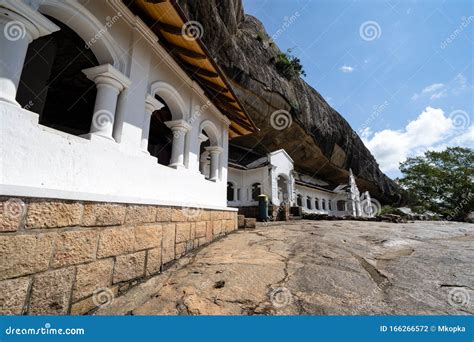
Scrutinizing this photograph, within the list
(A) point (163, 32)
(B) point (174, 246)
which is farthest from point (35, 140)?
(A) point (163, 32)

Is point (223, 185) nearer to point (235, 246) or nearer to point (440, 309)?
point (235, 246)

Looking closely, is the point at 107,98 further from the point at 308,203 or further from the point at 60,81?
the point at 308,203

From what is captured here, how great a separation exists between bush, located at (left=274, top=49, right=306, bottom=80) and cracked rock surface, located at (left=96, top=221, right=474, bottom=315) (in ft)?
59.6

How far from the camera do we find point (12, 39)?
204 cm

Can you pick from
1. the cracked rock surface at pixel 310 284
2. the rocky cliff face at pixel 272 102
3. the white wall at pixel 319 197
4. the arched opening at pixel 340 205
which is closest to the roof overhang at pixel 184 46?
the cracked rock surface at pixel 310 284

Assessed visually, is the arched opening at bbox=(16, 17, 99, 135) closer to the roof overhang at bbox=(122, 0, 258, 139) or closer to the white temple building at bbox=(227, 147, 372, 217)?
the roof overhang at bbox=(122, 0, 258, 139)

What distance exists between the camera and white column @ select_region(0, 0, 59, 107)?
1.98 m

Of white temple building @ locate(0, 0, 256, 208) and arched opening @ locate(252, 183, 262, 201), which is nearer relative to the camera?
white temple building @ locate(0, 0, 256, 208)

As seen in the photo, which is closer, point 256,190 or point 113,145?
point 113,145

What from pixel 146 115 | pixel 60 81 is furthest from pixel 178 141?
pixel 60 81

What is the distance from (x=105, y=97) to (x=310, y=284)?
357cm

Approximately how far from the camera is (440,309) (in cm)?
212

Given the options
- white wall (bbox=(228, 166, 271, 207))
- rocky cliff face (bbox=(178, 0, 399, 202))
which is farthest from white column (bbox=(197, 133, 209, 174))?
white wall (bbox=(228, 166, 271, 207))

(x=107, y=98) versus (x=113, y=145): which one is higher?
(x=107, y=98)
